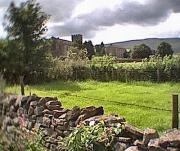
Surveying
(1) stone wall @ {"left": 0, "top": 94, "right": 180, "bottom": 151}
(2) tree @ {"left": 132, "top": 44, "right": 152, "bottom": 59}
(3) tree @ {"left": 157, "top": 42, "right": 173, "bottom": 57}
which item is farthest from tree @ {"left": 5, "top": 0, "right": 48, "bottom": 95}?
(2) tree @ {"left": 132, "top": 44, "right": 152, "bottom": 59}

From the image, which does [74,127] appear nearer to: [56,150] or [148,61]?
[56,150]

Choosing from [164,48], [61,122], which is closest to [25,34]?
[61,122]

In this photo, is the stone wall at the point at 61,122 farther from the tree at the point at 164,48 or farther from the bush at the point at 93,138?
the tree at the point at 164,48

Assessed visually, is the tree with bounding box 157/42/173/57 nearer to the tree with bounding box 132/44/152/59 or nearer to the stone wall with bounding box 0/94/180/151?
the tree with bounding box 132/44/152/59

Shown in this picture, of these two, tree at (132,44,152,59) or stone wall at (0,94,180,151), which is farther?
tree at (132,44,152,59)

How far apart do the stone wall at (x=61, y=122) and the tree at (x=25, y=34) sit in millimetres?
26465

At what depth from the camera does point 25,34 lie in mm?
37594

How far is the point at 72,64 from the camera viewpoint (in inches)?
1443

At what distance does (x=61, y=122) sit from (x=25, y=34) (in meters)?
30.7

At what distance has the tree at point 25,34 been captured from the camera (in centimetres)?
3600

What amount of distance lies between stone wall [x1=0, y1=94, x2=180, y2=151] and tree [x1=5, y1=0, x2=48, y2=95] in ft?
86.8

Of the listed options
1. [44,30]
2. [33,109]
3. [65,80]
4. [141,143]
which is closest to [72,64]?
[65,80]

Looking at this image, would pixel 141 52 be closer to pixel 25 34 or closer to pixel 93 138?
pixel 25 34

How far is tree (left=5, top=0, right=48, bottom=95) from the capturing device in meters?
36.0
